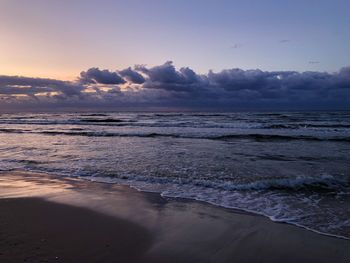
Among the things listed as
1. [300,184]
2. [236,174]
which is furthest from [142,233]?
[236,174]

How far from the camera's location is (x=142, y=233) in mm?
5332

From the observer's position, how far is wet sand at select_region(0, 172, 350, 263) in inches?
173

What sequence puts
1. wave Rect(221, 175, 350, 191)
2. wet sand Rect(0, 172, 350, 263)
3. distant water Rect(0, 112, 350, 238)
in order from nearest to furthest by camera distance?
wet sand Rect(0, 172, 350, 263)
distant water Rect(0, 112, 350, 238)
wave Rect(221, 175, 350, 191)

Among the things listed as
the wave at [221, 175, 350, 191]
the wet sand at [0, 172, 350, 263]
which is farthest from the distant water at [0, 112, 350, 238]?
the wet sand at [0, 172, 350, 263]

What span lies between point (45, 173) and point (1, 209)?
4.54 metres

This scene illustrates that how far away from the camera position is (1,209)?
618 centimetres

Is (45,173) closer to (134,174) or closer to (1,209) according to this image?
(134,174)

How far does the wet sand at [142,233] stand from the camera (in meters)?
4.40

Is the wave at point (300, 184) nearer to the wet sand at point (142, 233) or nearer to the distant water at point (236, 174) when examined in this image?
the distant water at point (236, 174)

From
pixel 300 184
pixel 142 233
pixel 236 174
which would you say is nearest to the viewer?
pixel 142 233

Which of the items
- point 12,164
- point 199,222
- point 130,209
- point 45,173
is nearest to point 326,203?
point 199,222

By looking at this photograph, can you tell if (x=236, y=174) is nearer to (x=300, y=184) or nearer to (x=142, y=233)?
(x=300, y=184)

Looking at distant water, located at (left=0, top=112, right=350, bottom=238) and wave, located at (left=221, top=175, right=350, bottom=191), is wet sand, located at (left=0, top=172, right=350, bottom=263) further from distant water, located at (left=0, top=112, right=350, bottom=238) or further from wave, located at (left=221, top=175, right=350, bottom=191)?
wave, located at (left=221, top=175, right=350, bottom=191)

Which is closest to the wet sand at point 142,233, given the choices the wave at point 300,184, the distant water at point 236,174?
the distant water at point 236,174
